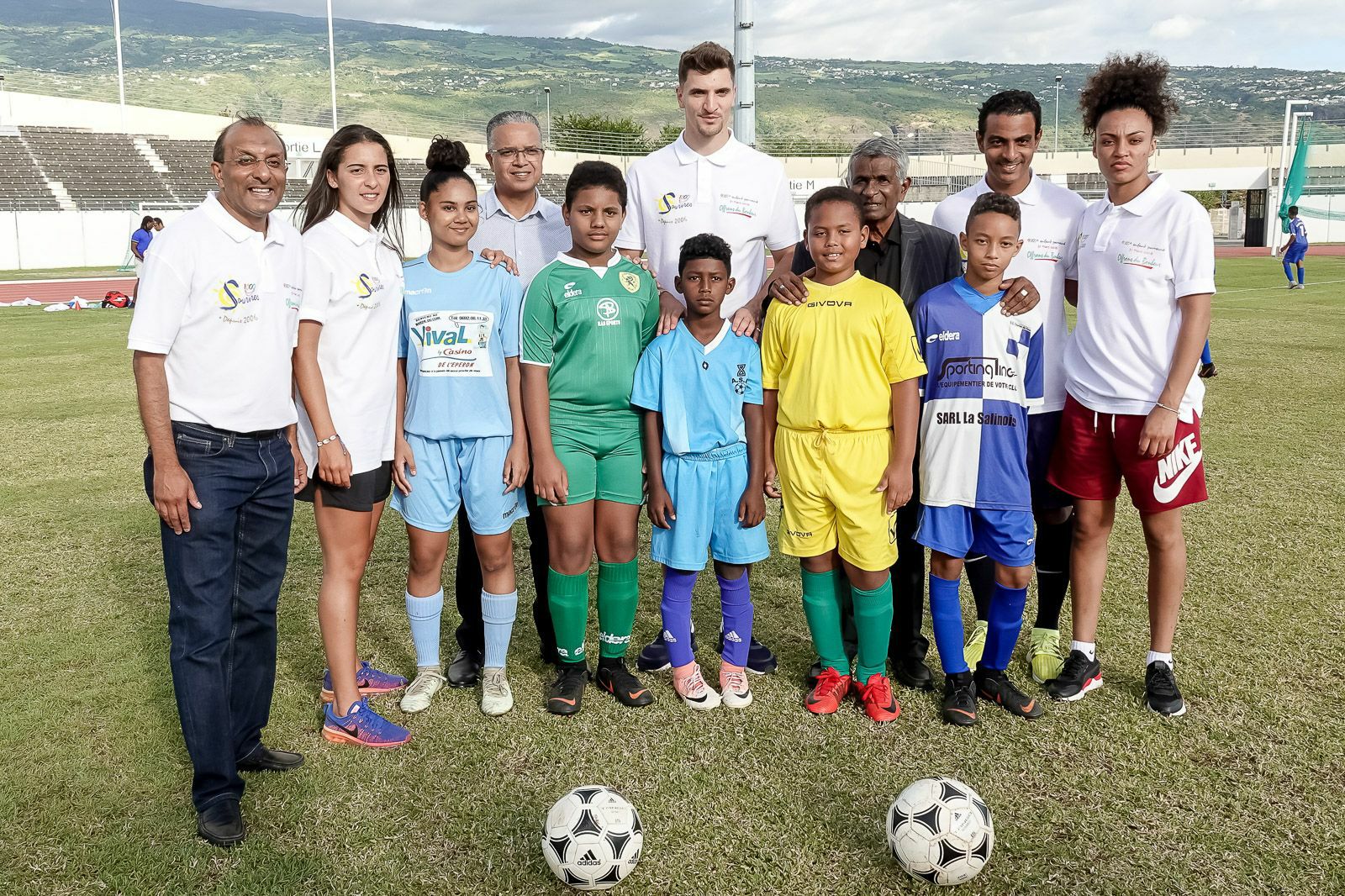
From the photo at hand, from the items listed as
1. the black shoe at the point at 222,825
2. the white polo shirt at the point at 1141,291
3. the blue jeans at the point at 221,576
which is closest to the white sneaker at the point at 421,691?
the blue jeans at the point at 221,576

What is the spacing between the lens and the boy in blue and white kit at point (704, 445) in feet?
11.8

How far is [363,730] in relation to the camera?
348cm

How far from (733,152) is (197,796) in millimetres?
2976

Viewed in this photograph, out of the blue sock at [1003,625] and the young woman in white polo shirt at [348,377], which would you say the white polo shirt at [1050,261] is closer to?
the blue sock at [1003,625]

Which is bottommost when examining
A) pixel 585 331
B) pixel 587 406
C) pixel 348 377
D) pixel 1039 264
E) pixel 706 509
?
pixel 706 509

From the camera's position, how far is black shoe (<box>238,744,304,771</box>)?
327 cm

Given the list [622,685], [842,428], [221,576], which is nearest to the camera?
[221,576]

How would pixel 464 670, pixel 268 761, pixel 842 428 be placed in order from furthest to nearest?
pixel 464 670, pixel 842 428, pixel 268 761

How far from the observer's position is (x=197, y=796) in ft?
9.66

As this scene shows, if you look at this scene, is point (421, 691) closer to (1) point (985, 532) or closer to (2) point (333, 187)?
(2) point (333, 187)

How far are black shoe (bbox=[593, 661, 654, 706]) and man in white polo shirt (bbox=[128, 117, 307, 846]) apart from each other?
4.53 feet

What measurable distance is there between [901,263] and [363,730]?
2.68 m

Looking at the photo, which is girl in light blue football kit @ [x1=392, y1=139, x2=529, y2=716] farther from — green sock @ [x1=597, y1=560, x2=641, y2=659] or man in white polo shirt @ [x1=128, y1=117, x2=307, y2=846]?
man in white polo shirt @ [x1=128, y1=117, x2=307, y2=846]

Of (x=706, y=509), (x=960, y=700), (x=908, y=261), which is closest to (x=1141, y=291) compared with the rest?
(x=908, y=261)
